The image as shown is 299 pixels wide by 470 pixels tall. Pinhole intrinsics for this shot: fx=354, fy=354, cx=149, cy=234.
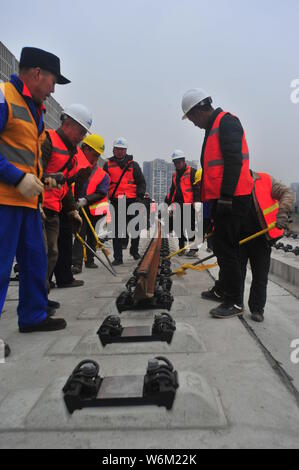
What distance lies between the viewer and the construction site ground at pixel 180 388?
1.39 m

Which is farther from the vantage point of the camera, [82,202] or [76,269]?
[76,269]

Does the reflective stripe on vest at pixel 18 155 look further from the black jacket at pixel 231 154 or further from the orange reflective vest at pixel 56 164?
the black jacket at pixel 231 154

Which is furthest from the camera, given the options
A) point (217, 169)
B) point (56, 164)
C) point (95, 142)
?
point (95, 142)

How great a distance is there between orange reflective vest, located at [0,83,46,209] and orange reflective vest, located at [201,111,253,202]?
1479 mm

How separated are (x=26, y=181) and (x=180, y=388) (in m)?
1.56

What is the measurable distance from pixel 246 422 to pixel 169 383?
35 centimetres

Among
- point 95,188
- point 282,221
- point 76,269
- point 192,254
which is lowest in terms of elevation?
point 192,254

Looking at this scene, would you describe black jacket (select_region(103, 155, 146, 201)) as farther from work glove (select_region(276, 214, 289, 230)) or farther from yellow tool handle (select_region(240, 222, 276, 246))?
work glove (select_region(276, 214, 289, 230))

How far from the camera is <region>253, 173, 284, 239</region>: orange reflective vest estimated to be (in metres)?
3.09

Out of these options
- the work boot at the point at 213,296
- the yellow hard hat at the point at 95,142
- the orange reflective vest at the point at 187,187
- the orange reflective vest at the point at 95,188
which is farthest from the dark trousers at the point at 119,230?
the work boot at the point at 213,296

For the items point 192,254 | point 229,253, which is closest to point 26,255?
point 229,253

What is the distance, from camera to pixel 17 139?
7.86 feet

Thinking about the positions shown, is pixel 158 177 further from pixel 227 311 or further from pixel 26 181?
pixel 26 181
